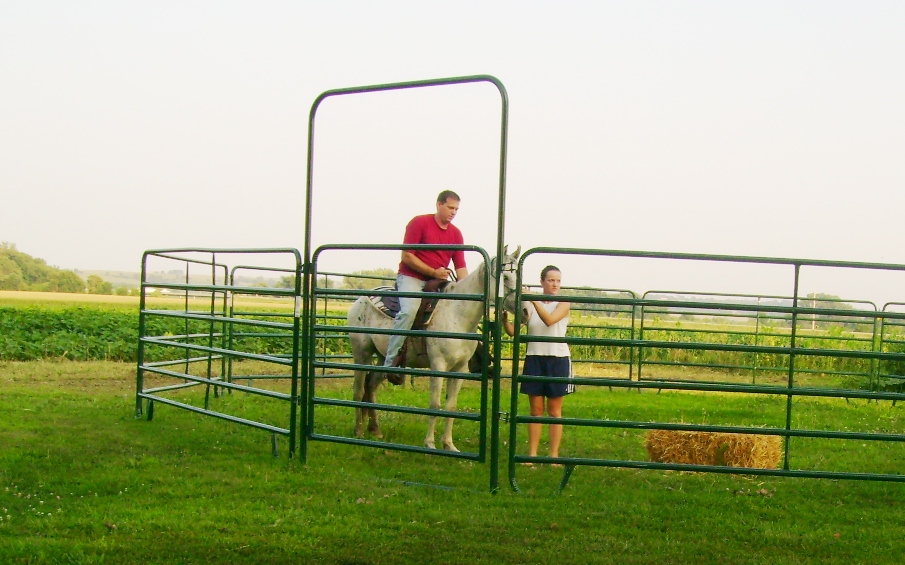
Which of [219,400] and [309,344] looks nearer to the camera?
[309,344]

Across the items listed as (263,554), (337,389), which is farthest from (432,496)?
(337,389)

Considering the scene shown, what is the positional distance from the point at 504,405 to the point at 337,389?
260 centimetres

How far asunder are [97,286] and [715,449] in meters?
48.3

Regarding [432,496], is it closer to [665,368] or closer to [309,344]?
[309,344]

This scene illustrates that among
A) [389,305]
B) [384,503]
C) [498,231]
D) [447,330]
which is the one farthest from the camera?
[389,305]

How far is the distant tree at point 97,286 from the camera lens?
48.8m

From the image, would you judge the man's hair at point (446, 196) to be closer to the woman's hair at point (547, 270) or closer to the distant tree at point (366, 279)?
the woman's hair at point (547, 270)

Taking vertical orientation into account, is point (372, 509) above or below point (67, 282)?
above

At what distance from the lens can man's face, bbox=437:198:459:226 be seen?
21.8 feet

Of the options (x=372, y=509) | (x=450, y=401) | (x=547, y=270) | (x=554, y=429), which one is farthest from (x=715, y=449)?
(x=372, y=509)

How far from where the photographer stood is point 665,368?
16578mm

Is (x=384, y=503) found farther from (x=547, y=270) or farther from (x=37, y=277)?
(x=37, y=277)

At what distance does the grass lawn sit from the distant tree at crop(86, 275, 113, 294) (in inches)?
1749

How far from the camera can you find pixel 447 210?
667 cm
